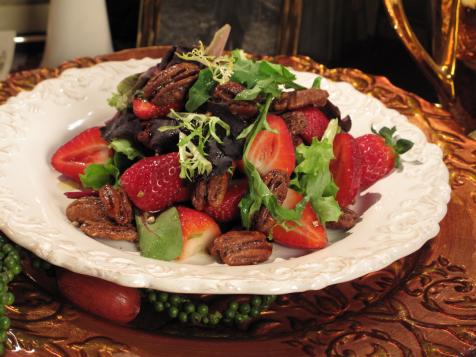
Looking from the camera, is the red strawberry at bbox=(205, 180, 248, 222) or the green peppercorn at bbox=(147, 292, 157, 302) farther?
the red strawberry at bbox=(205, 180, 248, 222)

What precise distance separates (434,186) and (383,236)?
0.66ft

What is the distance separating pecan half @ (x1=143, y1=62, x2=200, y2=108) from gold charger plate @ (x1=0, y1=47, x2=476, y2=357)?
0.42 m

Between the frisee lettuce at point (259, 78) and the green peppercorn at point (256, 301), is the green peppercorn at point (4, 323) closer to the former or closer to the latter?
the green peppercorn at point (256, 301)

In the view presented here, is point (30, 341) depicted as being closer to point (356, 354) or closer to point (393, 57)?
point (356, 354)

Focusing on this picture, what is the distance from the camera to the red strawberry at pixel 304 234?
4.16 feet

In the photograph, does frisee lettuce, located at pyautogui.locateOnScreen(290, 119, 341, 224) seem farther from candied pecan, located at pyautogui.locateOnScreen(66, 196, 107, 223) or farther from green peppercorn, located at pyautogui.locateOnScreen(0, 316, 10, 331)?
green peppercorn, located at pyautogui.locateOnScreen(0, 316, 10, 331)

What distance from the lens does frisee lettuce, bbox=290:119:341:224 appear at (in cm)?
130

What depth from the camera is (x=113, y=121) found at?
1.49 m

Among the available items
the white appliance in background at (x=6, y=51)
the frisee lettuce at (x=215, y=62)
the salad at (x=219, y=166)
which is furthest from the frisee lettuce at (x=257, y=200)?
the white appliance in background at (x=6, y=51)

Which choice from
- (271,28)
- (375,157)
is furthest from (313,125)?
(271,28)

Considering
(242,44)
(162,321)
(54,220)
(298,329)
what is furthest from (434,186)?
(242,44)

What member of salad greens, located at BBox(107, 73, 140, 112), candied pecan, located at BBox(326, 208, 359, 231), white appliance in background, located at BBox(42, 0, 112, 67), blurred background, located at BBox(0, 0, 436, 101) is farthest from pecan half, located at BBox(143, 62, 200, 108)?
blurred background, located at BBox(0, 0, 436, 101)

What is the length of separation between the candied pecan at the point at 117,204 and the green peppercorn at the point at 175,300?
0.74ft

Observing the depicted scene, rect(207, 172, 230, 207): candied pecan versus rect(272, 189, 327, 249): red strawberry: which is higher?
rect(207, 172, 230, 207): candied pecan
